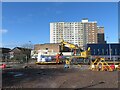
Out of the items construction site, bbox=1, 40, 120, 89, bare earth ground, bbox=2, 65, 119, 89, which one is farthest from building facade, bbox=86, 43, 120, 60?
bare earth ground, bbox=2, 65, 119, 89

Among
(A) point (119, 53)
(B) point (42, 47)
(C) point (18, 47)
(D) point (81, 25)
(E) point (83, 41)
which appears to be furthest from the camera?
(D) point (81, 25)

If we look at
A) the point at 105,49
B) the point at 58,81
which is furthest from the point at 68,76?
the point at 105,49

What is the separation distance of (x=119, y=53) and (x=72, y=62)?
38.9 meters

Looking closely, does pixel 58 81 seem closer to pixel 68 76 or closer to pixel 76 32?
pixel 68 76

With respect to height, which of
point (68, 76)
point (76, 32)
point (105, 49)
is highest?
point (76, 32)

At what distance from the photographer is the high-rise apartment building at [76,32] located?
138 meters

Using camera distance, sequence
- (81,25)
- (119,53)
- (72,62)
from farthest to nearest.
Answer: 1. (81,25)
2. (119,53)
3. (72,62)

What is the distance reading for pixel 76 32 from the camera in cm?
14725

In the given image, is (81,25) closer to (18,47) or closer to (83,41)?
(83,41)

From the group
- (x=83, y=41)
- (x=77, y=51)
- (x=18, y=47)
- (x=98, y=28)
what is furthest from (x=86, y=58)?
(x=98, y=28)

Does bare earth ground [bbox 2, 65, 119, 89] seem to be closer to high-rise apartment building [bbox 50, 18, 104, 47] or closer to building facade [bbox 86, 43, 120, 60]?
building facade [bbox 86, 43, 120, 60]

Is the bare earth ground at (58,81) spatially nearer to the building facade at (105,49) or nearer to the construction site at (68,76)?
the construction site at (68,76)

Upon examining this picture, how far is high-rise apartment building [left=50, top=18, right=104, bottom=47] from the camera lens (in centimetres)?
13821

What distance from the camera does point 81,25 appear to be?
146750mm
